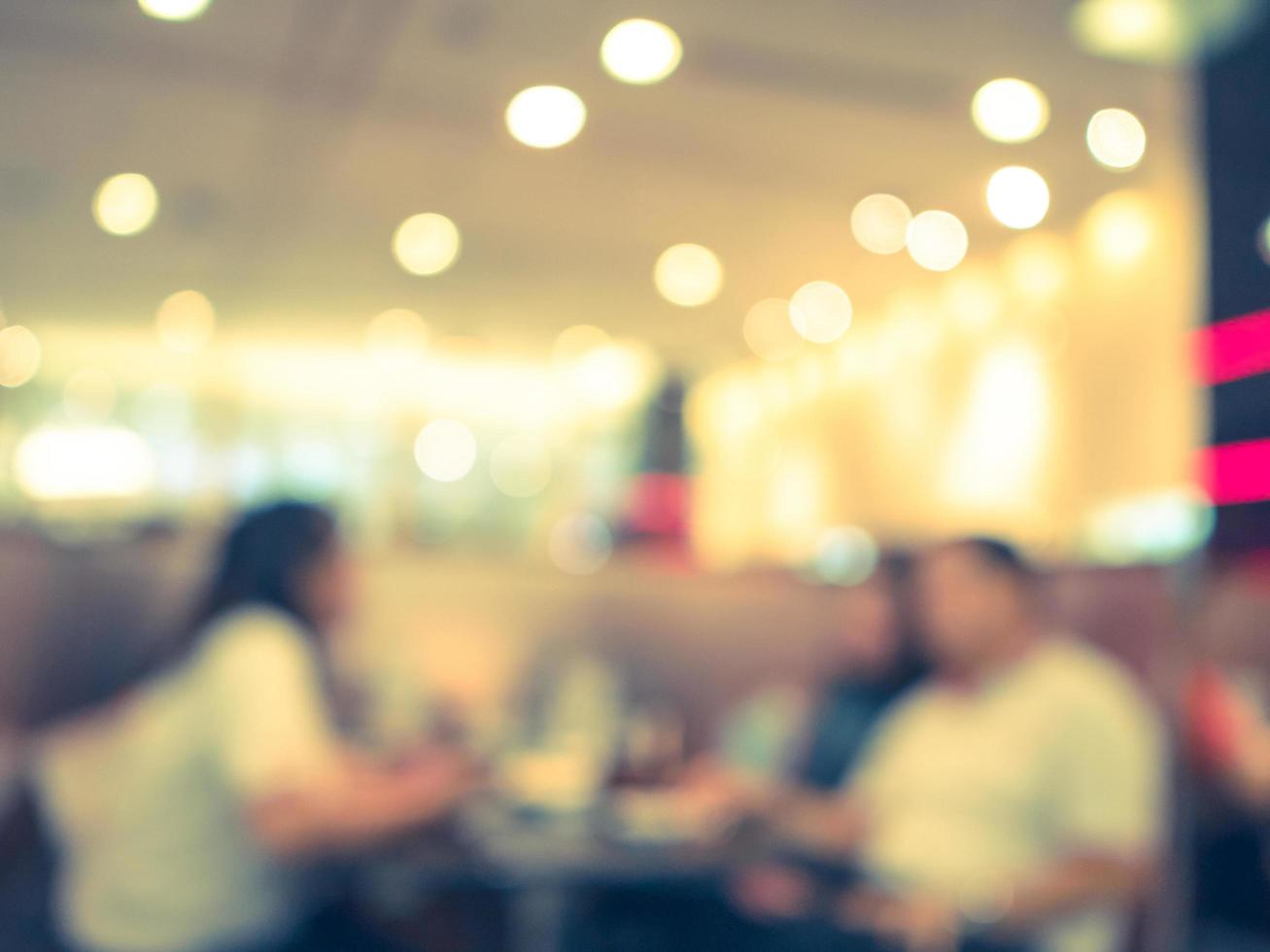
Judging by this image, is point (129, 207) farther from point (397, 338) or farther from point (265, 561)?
point (397, 338)

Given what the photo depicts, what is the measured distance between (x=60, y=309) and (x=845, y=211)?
12.8 feet

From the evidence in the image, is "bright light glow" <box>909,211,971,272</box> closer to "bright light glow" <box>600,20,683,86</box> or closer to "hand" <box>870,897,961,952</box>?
"bright light glow" <box>600,20,683,86</box>

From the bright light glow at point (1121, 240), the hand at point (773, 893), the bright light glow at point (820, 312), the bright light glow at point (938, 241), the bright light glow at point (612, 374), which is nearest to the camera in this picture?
the hand at point (773, 893)

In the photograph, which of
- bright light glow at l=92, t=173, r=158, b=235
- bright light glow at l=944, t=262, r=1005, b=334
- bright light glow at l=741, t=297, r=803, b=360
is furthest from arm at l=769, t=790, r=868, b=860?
bright light glow at l=741, t=297, r=803, b=360

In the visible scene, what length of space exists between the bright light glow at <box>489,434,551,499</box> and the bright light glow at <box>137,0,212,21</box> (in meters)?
6.24

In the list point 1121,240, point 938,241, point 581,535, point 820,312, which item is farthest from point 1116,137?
point 581,535

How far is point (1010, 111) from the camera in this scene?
2.28 meters

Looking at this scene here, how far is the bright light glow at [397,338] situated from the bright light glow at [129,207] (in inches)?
163

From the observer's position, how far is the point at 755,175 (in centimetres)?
464

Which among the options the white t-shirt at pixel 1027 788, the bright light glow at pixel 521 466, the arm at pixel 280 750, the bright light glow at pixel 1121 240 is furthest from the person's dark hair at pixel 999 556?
the bright light glow at pixel 521 466

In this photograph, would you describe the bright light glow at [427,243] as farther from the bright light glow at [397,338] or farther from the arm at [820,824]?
the arm at [820,824]

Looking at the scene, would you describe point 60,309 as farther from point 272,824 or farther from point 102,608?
point 102,608

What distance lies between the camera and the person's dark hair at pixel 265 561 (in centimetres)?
175

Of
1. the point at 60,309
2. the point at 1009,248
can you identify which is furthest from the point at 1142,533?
the point at 60,309
